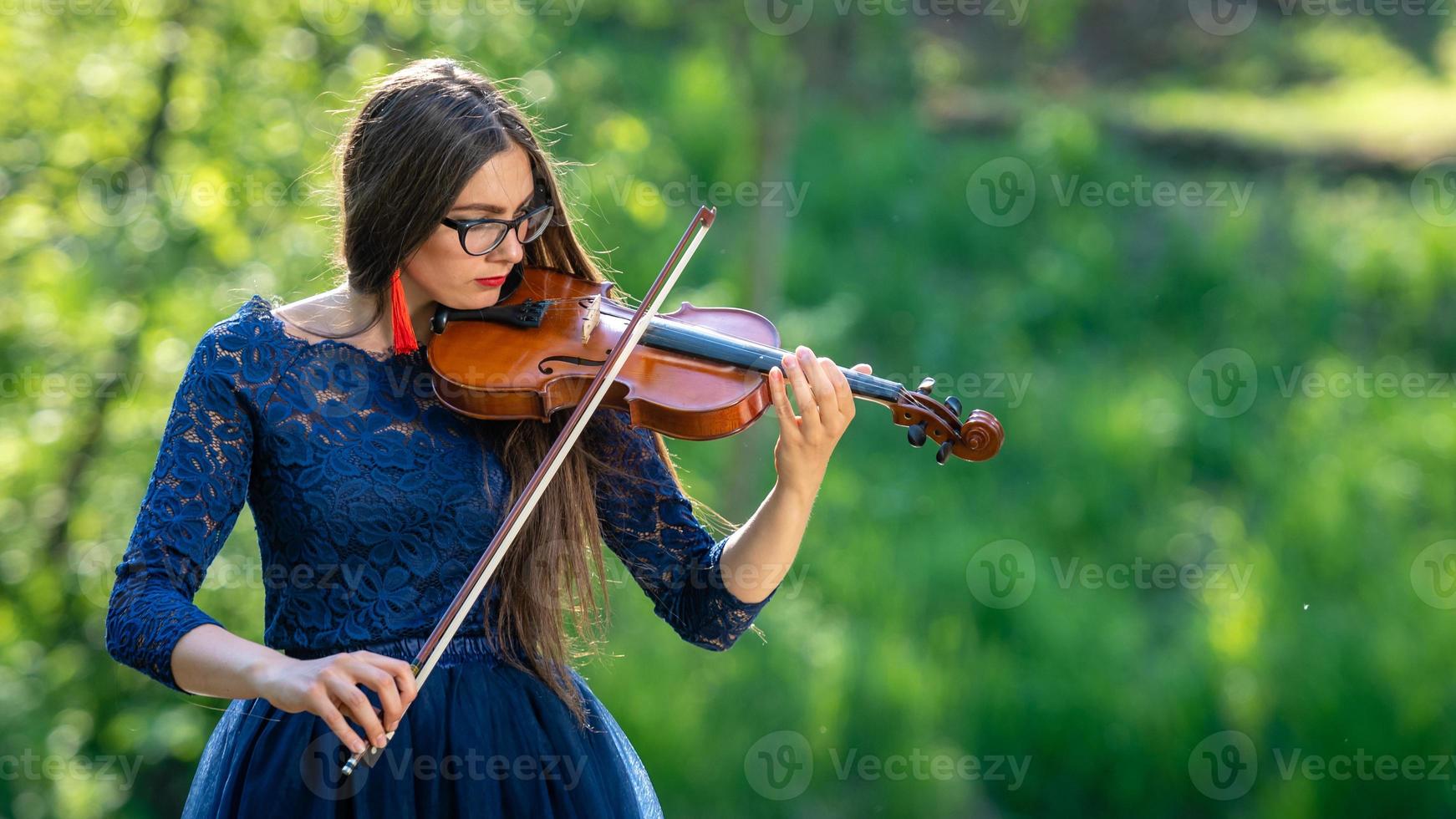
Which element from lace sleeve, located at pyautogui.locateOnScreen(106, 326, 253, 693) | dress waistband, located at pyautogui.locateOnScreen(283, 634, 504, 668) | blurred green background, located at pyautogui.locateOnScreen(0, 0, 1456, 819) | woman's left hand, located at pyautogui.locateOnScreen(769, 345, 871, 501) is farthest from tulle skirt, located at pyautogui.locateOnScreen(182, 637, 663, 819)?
blurred green background, located at pyautogui.locateOnScreen(0, 0, 1456, 819)

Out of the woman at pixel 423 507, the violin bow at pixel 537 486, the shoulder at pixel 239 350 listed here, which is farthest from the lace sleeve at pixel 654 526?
the shoulder at pixel 239 350

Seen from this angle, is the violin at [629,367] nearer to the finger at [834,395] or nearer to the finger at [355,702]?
the finger at [834,395]

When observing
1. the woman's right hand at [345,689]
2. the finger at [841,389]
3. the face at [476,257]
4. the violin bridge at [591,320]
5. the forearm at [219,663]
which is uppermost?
the face at [476,257]

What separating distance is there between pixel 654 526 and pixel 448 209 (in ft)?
1.76

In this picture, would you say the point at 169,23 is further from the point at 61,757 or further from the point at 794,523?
the point at 794,523

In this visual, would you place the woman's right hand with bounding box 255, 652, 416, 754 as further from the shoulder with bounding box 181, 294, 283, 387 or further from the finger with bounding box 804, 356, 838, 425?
the finger with bounding box 804, 356, 838, 425

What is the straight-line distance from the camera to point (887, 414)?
20.3 feet

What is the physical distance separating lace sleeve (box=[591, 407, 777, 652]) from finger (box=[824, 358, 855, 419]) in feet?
0.89

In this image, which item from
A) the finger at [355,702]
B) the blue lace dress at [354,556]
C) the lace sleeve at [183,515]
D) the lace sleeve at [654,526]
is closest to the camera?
the finger at [355,702]

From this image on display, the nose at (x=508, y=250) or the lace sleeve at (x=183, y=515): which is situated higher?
the nose at (x=508, y=250)

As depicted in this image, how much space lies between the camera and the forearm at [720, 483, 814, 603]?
1945 millimetres

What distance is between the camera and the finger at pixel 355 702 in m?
1.47

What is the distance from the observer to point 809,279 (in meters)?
6.59

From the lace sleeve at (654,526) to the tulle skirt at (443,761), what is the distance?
8.9 inches
